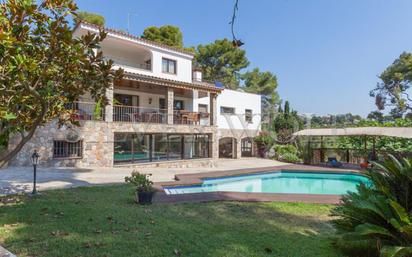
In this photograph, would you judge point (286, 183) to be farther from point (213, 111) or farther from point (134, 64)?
point (134, 64)

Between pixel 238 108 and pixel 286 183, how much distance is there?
1217 centimetres

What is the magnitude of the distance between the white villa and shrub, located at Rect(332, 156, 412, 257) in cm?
1327

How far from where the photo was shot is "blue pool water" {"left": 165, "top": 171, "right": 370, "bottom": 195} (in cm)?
1395

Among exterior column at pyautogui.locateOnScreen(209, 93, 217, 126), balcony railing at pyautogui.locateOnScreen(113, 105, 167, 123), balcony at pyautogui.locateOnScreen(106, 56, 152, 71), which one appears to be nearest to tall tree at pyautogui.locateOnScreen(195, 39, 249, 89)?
exterior column at pyautogui.locateOnScreen(209, 93, 217, 126)

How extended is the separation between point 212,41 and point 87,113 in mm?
24762

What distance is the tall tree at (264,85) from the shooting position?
43025 mm

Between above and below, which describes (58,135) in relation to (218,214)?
above

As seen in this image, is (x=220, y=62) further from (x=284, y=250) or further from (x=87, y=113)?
(x=284, y=250)

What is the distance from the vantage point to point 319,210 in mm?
7730

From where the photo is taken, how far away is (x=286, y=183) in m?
16.1

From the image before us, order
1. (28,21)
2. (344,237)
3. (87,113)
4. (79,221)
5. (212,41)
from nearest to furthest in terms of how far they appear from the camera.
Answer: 1. (344,237)
2. (28,21)
3. (79,221)
4. (87,113)
5. (212,41)

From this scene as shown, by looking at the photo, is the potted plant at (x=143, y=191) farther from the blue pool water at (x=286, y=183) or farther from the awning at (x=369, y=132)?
the awning at (x=369, y=132)

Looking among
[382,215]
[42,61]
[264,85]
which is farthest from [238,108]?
[382,215]

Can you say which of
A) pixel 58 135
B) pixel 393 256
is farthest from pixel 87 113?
pixel 393 256
